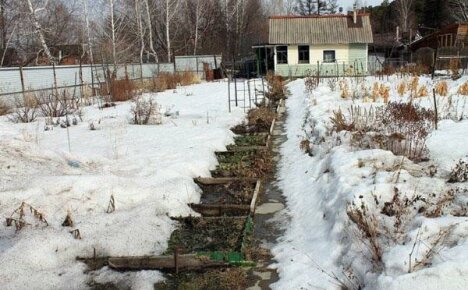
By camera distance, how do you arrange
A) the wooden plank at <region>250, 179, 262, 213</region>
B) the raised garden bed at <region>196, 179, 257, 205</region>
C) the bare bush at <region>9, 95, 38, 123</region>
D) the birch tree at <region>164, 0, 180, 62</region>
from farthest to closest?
the birch tree at <region>164, 0, 180, 62</region> → the bare bush at <region>9, 95, 38, 123</region> → the raised garden bed at <region>196, 179, 257, 205</region> → the wooden plank at <region>250, 179, 262, 213</region>

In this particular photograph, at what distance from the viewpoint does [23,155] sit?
22.1ft

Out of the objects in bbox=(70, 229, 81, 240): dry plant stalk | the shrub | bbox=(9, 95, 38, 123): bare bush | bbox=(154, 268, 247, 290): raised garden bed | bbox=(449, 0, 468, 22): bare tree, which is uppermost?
bbox=(449, 0, 468, 22): bare tree

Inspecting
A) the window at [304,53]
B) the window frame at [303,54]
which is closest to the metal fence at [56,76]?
the window frame at [303,54]

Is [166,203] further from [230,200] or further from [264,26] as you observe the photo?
[264,26]

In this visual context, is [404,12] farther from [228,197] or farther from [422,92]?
[228,197]

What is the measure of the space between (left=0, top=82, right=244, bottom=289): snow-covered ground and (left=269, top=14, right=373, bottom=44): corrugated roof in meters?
27.7

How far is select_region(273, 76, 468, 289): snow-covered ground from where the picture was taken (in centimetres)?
344

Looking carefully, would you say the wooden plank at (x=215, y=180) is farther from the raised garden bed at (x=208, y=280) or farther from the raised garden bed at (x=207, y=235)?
the raised garden bed at (x=208, y=280)

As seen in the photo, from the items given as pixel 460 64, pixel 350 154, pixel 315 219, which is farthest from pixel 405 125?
pixel 460 64

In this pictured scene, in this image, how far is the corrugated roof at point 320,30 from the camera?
35.3m

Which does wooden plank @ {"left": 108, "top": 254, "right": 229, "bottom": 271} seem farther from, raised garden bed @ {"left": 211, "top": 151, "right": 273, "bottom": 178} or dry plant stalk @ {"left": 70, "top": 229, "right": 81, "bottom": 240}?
raised garden bed @ {"left": 211, "top": 151, "right": 273, "bottom": 178}

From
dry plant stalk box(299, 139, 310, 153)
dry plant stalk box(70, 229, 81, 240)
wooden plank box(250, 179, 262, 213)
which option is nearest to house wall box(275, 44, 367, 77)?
dry plant stalk box(299, 139, 310, 153)

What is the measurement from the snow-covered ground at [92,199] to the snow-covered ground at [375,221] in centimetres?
143

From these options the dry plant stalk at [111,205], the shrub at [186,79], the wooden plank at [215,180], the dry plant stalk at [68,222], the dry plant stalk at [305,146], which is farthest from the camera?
the shrub at [186,79]
